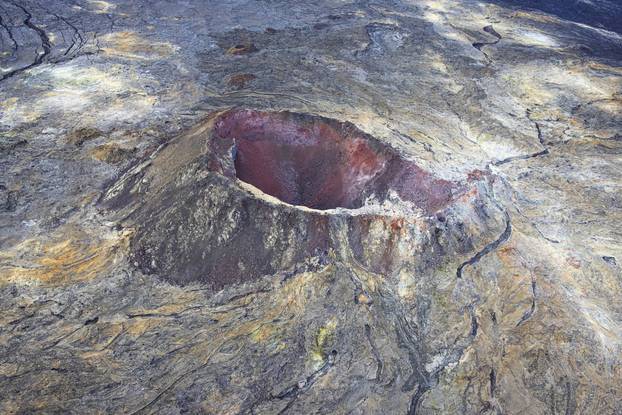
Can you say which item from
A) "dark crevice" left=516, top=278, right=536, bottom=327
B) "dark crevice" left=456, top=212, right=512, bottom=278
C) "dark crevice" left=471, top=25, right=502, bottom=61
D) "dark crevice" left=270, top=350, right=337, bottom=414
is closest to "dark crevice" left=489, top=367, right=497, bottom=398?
"dark crevice" left=516, top=278, right=536, bottom=327

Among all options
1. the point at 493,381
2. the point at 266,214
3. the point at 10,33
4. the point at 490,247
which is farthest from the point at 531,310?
the point at 10,33

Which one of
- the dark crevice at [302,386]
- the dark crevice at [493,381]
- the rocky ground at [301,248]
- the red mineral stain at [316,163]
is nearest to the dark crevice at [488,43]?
the rocky ground at [301,248]

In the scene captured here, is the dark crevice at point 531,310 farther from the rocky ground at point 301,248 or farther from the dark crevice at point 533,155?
the dark crevice at point 533,155

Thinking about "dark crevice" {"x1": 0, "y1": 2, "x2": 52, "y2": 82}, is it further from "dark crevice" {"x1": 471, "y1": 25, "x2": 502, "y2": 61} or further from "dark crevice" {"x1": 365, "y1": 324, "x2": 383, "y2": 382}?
"dark crevice" {"x1": 471, "y1": 25, "x2": 502, "y2": 61}

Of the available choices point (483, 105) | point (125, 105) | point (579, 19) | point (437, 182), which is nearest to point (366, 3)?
point (483, 105)

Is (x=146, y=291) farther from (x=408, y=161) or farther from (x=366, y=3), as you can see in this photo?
(x=366, y=3)
